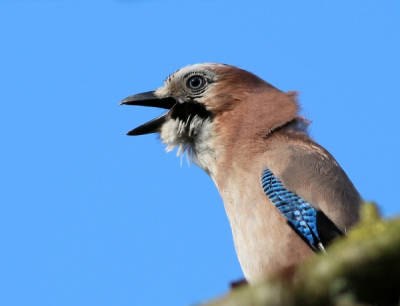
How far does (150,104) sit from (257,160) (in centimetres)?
225

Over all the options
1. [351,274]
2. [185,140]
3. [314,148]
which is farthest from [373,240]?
[185,140]

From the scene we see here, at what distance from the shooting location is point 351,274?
113 cm

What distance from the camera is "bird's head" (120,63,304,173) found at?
23.2 ft

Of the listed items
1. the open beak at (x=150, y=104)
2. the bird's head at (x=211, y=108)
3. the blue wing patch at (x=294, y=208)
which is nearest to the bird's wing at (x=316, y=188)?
the blue wing patch at (x=294, y=208)

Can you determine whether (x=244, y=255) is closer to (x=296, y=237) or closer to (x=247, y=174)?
(x=296, y=237)

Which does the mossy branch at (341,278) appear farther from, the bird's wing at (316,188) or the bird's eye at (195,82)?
the bird's eye at (195,82)

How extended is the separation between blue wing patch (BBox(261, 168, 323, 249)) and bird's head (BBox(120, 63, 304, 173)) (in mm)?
914

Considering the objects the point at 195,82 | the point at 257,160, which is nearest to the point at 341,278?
the point at 257,160

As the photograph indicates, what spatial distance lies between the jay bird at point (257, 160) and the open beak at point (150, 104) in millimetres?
13

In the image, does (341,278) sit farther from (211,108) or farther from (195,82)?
(195,82)

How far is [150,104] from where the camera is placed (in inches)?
322

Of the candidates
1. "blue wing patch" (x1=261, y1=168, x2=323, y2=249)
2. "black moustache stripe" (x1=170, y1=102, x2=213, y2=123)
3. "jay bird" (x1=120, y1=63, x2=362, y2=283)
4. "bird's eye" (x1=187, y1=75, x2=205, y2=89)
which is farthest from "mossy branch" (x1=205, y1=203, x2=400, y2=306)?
"bird's eye" (x1=187, y1=75, x2=205, y2=89)

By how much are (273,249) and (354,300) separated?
445 centimetres

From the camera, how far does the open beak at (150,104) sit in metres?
7.77
